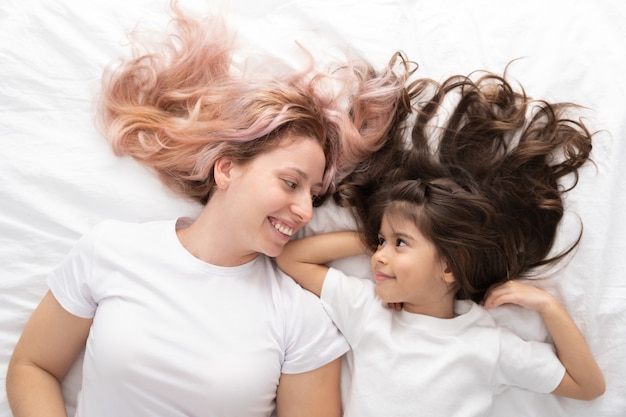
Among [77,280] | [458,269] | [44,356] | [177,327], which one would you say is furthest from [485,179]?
[44,356]

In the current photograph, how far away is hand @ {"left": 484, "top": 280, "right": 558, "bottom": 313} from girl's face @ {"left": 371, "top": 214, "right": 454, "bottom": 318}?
11 centimetres

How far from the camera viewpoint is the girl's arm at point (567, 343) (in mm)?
1310

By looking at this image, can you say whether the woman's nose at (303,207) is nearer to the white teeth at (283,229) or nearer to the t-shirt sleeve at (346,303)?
the white teeth at (283,229)

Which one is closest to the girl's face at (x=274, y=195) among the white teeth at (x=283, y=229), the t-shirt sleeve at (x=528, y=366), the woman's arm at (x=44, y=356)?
the white teeth at (x=283, y=229)

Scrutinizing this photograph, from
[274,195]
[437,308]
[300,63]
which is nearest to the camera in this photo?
[274,195]

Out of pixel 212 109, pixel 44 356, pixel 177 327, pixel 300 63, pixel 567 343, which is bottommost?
pixel 44 356

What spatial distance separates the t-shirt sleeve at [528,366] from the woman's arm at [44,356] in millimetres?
938

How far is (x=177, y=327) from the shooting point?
1.31 metres

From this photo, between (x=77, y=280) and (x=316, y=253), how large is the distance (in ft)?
1.77

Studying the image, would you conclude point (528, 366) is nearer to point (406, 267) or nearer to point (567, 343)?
point (567, 343)

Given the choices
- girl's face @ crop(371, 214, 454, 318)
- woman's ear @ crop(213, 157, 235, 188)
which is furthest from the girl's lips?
woman's ear @ crop(213, 157, 235, 188)

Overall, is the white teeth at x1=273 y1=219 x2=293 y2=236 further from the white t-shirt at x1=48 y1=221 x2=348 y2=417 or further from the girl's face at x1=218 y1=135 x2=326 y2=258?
the white t-shirt at x1=48 y1=221 x2=348 y2=417

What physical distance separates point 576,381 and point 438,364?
30cm

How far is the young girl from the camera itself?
4.32ft
